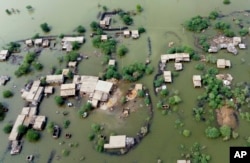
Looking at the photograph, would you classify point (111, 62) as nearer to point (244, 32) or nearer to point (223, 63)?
point (223, 63)

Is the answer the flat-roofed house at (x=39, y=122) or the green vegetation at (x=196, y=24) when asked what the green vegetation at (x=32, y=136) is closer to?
the flat-roofed house at (x=39, y=122)

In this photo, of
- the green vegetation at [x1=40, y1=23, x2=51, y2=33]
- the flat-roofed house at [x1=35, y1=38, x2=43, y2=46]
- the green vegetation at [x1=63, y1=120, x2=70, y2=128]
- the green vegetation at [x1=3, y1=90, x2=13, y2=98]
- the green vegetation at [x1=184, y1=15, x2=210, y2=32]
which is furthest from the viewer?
the green vegetation at [x1=40, y1=23, x2=51, y2=33]

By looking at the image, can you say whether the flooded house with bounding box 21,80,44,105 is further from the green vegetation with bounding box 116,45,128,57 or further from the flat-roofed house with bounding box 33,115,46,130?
the green vegetation with bounding box 116,45,128,57

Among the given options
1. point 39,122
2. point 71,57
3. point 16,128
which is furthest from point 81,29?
point 16,128

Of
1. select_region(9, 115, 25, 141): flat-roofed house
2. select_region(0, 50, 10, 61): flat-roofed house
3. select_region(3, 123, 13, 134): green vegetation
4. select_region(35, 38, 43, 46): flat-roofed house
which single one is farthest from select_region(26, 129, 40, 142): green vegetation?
select_region(35, 38, 43, 46): flat-roofed house

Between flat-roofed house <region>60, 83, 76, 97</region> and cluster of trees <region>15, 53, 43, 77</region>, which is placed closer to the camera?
flat-roofed house <region>60, 83, 76, 97</region>

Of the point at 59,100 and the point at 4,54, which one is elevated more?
the point at 4,54
